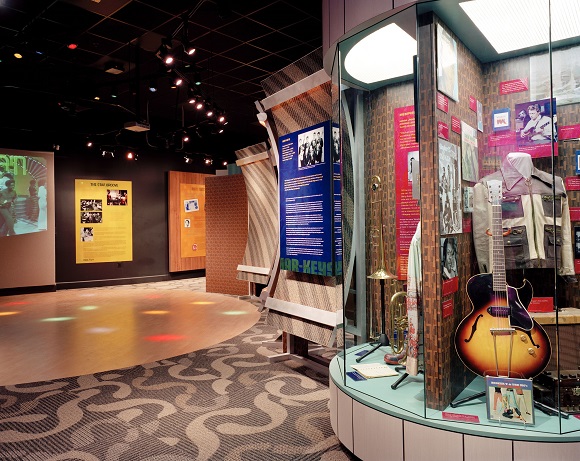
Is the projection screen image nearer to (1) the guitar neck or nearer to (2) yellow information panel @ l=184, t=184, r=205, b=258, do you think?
(2) yellow information panel @ l=184, t=184, r=205, b=258

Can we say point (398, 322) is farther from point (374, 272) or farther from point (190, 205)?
point (190, 205)

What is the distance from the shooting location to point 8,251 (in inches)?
372

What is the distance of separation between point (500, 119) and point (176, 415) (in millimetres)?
2916

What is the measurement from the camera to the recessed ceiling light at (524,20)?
91.0 inches

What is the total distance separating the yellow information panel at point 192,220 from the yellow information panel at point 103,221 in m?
1.35

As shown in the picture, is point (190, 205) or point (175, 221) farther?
point (190, 205)

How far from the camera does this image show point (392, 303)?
317cm

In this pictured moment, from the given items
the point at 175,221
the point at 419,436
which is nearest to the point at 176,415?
the point at 419,436

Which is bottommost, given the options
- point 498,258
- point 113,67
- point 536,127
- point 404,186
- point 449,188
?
point 498,258

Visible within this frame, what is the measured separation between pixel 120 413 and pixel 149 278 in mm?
8616

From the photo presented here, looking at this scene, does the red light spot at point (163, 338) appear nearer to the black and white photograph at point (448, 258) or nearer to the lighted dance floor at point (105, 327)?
the lighted dance floor at point (105, 327)

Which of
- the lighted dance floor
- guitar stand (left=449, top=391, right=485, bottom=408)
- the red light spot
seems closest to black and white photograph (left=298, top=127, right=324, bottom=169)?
guitar stand (left=449, top=391, right=485, bottom=408)

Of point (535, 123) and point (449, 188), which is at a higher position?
point (535, 123)

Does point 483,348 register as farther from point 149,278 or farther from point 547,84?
point 149,278
